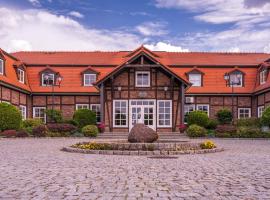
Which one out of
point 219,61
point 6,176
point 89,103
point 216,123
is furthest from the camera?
point 219,61

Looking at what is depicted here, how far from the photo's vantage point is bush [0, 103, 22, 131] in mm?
27141

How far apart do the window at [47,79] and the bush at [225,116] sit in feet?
51.1

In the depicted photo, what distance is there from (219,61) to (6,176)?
32858mm

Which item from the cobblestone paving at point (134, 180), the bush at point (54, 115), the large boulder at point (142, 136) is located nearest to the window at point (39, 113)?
the bush at point (54, 115)

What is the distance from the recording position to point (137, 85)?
33.8 m

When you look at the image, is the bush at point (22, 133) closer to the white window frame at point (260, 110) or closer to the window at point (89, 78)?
the window at point (89, 78)

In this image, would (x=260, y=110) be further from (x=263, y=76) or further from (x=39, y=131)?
(x=39, y=131)

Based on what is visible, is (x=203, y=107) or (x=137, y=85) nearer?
(x=137, y=85)

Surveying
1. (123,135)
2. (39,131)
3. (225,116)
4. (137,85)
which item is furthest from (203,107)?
(39,131)

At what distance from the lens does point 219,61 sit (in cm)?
3956

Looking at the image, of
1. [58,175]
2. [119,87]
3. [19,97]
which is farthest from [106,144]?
[19,97]

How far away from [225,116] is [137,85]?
7937 mm

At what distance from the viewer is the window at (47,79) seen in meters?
37.3

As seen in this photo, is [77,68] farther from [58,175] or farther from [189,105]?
[58,175]
